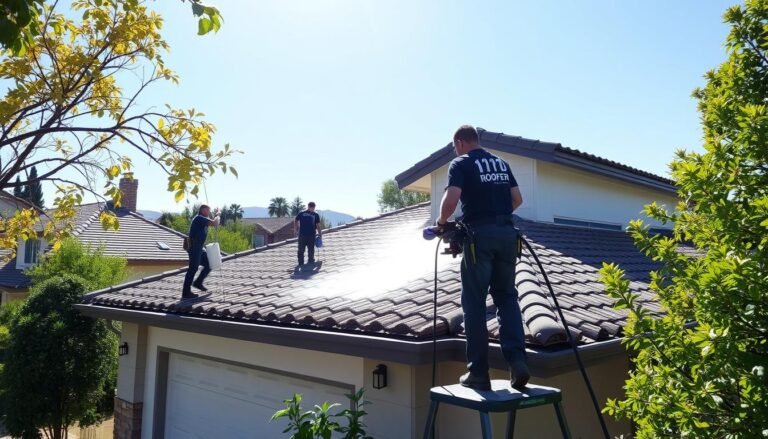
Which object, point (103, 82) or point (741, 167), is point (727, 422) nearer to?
point (741, 167)

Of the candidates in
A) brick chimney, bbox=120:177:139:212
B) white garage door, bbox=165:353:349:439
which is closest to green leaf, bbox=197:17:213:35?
white garage door, bbox=165:353:349:439

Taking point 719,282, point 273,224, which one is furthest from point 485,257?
point 273,224

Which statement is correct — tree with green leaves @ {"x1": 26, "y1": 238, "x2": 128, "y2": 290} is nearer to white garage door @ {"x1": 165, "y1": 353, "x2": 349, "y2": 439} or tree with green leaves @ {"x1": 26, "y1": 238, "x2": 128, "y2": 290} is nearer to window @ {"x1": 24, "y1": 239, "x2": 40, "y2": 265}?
window @ {"x1": 24, "y1": 239, "x2": 40, "y2": 265}

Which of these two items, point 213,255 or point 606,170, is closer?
point 213,255

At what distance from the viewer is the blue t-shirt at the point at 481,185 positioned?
3826 mm

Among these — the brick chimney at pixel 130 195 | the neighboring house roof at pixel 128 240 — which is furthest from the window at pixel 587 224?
the brick chimney at pixel 130 195

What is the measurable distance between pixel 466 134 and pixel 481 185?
0.50 m

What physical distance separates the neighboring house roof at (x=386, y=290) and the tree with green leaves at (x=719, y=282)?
0.93 m

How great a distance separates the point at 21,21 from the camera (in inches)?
106

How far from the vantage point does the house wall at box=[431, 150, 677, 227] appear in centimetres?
974

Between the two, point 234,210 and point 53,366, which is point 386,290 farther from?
point 234,210

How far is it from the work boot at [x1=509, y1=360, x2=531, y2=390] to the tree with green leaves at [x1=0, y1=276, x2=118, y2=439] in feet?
35.4

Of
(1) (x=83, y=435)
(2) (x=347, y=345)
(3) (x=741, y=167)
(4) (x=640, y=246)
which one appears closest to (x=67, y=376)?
(1) (x=83, y=435)

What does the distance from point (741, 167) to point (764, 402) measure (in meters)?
1.40
